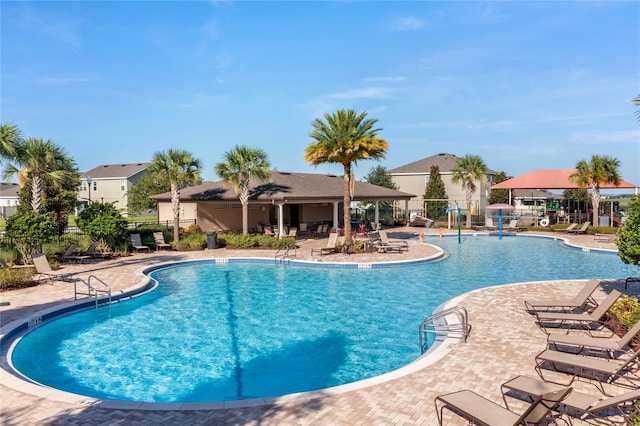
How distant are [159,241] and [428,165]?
124 feet

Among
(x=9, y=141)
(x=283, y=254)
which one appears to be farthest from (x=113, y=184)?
(x=9, y=141)

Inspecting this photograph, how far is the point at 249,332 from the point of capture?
464 inches

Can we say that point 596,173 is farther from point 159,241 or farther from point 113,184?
point 113,184

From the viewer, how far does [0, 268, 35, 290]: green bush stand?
1478 cm

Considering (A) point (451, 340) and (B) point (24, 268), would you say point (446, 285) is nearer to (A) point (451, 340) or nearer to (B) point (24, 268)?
A: (A) point (451, 340)

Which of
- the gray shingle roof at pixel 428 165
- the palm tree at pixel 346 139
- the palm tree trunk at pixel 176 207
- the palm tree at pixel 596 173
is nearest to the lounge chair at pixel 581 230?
the palm tree at pixel 596 173

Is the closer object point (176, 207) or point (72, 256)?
point (72, 256)

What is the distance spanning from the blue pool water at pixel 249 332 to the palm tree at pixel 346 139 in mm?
6277

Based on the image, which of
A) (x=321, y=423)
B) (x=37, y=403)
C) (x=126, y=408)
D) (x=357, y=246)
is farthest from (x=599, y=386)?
(x=357, y=246)

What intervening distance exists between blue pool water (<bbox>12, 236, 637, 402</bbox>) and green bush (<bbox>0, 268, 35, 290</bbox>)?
374 cm

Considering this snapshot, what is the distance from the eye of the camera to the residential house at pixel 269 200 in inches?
1132

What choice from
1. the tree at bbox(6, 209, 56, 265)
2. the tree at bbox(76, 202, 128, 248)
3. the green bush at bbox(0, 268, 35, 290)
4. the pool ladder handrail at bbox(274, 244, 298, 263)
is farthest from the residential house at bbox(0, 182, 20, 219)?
the green bush at bbox(0, 268, 35, 290)

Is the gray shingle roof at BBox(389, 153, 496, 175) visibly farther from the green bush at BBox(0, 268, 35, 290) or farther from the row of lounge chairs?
the green bush at BBox(0, 268, 35, 290)

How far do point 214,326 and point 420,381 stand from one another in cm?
660
